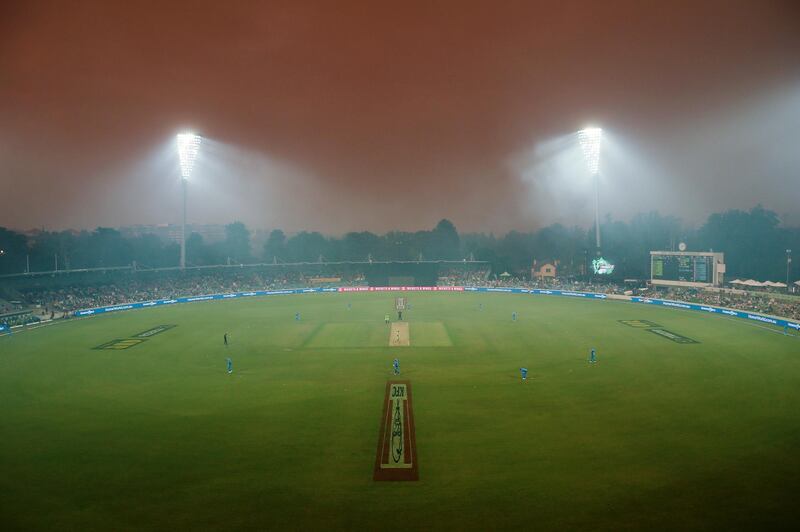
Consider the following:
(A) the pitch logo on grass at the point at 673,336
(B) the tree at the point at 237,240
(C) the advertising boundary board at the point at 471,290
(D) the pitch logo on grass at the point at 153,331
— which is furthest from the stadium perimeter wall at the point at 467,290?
(B) the tree at the point at 237,240

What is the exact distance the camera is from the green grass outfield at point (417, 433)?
14570mm

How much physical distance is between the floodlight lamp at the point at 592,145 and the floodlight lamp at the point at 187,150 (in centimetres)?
5413

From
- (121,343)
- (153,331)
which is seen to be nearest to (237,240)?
(153,331)

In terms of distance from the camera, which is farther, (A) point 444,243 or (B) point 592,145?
(A) point 444,243

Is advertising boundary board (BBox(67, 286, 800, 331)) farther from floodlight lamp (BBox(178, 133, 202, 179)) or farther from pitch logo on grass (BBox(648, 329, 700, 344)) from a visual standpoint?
floodlight lamp (BBox(178, 133, 202, 179))

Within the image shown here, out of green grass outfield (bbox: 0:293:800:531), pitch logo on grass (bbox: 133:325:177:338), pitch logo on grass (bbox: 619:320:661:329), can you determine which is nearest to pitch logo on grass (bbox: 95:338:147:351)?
green grass outfield (bbox: 0:293:800:531)

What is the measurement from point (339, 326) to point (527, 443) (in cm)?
3146

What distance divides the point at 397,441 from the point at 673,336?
31913 mm

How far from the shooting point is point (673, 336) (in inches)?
1679

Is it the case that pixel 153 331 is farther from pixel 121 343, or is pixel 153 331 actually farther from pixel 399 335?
pixel 399 335

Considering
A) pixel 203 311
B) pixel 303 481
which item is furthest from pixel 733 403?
pixel 203 311

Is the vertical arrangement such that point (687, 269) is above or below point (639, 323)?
above

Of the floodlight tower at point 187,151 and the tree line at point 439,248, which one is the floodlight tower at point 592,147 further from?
the floodlight tower at point 187,151

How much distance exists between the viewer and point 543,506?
14719 mm
